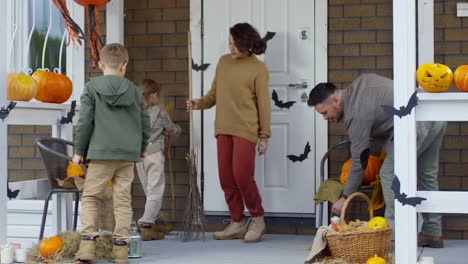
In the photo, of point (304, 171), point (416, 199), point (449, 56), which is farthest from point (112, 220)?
point (449, 56)

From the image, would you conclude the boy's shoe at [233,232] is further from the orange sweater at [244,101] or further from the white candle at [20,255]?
the white candle at [20,255]

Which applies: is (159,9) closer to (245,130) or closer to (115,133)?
(245,130)

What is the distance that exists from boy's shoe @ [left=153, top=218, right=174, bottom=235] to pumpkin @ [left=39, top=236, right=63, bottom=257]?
1331 mm

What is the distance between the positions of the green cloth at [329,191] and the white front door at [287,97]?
0.62 meters

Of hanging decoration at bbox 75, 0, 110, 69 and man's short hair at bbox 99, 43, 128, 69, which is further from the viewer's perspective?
hanging decoration at bbox 75, 0, 110, 69

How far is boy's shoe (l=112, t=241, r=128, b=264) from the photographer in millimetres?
5531

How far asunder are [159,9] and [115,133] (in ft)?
7.18

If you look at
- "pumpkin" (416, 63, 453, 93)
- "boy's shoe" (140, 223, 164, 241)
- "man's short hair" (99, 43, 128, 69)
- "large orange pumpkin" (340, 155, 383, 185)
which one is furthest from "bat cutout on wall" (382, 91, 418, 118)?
"boy's shoe" (140, 223, 164, 241)

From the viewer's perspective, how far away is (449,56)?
6.68m

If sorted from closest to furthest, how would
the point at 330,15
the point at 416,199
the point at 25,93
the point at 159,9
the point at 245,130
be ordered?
1. the point at 416,199
2. the point at 25,93
3. the point at 245,130
4. the point at 330,15
5. the point at 159,9

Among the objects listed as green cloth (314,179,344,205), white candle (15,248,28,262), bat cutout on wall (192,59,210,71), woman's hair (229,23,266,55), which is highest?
woman's hair (229,23,266,55)

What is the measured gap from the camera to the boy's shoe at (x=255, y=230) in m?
6.59

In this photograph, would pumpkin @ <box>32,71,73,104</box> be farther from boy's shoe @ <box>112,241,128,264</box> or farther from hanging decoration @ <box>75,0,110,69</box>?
boy's shoe @ <box>112,241,128,264</box>

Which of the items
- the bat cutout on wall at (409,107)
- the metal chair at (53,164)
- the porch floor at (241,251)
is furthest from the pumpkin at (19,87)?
the bat cutout on wall at (409,107)
